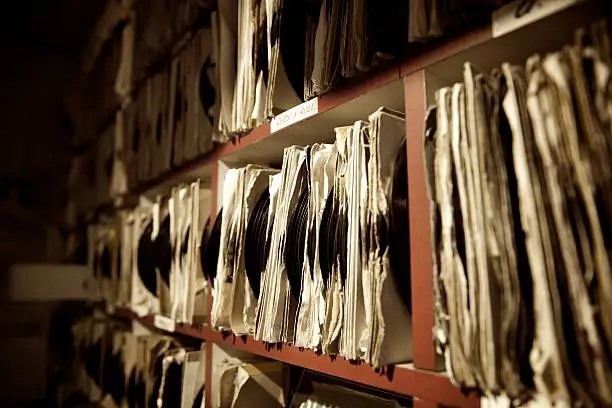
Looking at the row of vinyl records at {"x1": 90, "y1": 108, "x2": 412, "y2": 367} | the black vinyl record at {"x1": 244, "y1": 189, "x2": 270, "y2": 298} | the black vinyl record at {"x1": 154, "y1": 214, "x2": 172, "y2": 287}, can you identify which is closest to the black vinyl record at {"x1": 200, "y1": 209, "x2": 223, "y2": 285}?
the row of vinyl records at {"x1": 90, "y1": 108, "x2": 412, "y2": 367}

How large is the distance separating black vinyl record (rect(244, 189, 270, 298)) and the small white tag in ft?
1.79

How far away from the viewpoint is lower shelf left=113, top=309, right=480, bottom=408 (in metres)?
0.69

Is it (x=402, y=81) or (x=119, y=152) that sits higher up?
(x=119, y=152)

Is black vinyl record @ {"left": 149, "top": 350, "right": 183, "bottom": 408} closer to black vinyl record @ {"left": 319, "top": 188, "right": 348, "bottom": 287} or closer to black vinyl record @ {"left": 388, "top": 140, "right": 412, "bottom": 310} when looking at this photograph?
black vinyl record @ {"left": 319, "top": 188, "right": 348, "bottom": 287}

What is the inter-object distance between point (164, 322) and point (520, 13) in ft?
4.69

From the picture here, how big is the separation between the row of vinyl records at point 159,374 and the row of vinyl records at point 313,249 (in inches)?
6.0

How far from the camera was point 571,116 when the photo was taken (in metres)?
0.56

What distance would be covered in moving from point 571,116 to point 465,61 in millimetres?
215

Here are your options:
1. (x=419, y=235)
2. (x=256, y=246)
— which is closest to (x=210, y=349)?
(x=256, y=246)

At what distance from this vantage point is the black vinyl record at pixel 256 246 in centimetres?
119

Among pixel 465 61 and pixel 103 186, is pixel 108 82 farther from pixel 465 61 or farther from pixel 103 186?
pixel 465 61

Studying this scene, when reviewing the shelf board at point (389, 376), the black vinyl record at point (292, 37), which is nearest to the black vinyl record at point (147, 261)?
the shelf board at point (389, 376)

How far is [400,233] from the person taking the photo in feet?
2.59

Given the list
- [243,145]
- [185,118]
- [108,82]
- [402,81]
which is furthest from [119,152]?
[402,81]
